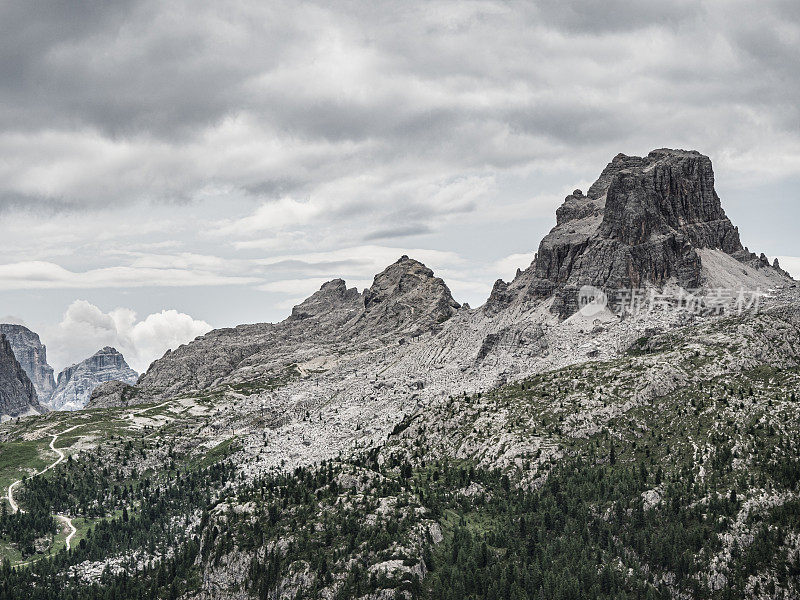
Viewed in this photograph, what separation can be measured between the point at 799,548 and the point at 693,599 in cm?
2492

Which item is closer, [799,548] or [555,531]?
[799,548]

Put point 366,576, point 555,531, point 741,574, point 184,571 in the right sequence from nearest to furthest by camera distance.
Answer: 1. point 741,574
2. point 366,576
3. point 555,531
4. point 184,571

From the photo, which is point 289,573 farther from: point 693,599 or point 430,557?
point 693,599

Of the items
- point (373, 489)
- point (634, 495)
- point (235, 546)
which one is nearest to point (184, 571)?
point (235, 546)

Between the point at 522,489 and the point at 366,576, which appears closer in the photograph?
the point at 366,576

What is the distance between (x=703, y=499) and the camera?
553ft

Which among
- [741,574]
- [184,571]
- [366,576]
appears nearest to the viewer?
[741,574]

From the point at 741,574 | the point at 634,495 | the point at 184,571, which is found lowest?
the point at 184,571

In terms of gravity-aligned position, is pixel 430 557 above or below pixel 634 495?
below

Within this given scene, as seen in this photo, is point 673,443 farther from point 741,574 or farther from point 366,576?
point 366,576

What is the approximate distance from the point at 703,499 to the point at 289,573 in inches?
3948

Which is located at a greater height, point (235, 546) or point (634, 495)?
point (634, 495)

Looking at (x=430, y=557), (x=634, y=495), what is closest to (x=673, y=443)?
(x=634, y=495)

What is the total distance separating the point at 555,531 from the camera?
174 metres
